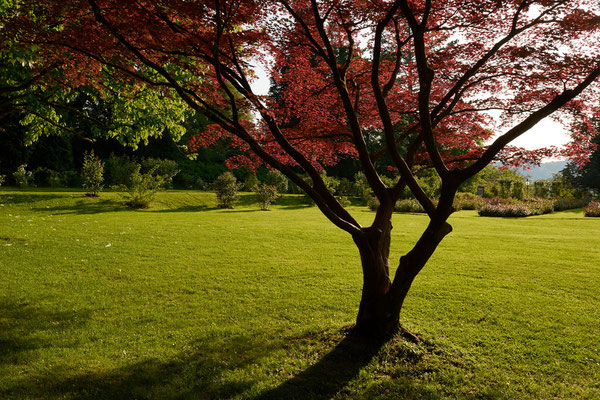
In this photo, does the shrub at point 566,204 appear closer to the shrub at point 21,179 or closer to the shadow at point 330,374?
the shadow at point 330,374

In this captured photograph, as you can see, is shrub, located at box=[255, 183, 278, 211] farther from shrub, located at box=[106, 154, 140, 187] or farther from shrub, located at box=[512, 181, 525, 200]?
shrub, located at box=[512, 181, 525, 200]

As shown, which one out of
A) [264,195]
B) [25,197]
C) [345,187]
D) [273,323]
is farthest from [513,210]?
[25,197]

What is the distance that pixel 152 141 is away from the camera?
120 feet

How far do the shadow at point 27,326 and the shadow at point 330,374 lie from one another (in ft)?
8.66

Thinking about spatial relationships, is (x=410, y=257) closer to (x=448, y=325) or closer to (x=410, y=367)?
(x=410, y=367)

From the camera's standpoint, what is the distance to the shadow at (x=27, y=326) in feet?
12.8

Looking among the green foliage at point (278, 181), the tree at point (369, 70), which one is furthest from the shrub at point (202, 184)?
the tree at point (369, 70)

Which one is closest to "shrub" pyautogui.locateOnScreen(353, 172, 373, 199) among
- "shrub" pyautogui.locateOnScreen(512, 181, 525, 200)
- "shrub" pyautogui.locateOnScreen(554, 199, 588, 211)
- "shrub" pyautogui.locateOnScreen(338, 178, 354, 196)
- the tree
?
"shrub" pyautogui.locateOnScreen(338, 178, 354, 196)

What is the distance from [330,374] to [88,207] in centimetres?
1634

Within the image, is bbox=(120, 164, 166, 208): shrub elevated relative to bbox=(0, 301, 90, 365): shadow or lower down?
elevated

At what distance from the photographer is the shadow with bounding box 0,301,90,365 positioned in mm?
3889

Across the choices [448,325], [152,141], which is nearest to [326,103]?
[448,325]

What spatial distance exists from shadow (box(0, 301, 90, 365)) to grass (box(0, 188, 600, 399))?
1.0 inches

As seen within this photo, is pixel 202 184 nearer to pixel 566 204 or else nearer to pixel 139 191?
pixel 139 191
